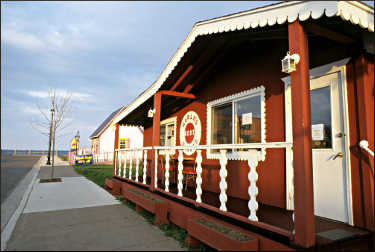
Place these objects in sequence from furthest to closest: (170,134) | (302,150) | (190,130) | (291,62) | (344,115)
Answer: (170,134)
(190,130)
(344,115)
(291,62)
(302,150)

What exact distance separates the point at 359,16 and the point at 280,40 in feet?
6.09

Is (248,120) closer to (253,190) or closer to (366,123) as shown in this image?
(366,123)

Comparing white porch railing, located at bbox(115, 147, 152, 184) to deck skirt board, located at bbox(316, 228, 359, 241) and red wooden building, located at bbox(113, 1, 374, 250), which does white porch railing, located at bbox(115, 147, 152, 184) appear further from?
deck skirt board, located at bbox(316, 228, 359, 241)

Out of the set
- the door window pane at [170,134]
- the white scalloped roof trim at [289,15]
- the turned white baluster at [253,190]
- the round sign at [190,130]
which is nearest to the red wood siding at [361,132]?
the white scalloped roof trim at [289,15]

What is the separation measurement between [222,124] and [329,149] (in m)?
2.53

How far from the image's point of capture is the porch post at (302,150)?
2.08 m

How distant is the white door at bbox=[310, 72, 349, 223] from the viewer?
3057 millimetres

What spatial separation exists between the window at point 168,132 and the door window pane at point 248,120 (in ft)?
10.0

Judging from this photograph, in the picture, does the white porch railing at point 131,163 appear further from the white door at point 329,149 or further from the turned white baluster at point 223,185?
the white door at point 329,149

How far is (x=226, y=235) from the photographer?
246 cm

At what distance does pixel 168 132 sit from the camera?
8.13m

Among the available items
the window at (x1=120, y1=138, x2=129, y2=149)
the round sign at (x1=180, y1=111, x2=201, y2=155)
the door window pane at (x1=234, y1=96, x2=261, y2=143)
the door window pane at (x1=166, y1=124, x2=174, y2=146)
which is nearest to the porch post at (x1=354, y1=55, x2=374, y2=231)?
the door window pane at (x1=234, y1=96, x2=261, y2=143)

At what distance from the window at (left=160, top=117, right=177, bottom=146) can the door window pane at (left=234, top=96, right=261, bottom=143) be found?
10.0 feet

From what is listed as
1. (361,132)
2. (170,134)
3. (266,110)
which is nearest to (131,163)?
(170,134)
